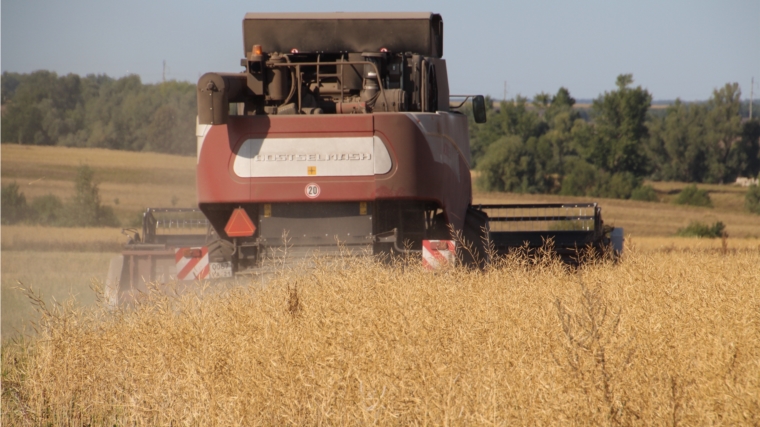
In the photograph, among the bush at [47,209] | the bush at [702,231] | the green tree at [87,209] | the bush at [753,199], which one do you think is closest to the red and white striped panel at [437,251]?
the bush at [702,231]

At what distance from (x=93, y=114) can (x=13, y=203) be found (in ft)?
71.7

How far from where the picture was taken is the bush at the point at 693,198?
2312 inches

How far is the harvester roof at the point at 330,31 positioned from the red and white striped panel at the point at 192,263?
2.16m

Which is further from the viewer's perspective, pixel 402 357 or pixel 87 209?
pixel 87 209

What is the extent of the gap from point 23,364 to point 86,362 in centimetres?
107

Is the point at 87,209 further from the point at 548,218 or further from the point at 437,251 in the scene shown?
the point at 437,251

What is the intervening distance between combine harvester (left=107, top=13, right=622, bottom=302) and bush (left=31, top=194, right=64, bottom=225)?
3166 cm

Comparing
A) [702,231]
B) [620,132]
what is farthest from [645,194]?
[702,231]

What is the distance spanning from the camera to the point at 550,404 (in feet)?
12.4

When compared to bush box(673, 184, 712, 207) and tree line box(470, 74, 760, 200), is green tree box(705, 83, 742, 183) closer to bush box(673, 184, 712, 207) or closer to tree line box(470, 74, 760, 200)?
tree line box(470, 74, 760, 200)

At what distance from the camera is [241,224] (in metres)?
7.90

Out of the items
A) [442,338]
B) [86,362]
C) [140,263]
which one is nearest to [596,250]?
[140,263]

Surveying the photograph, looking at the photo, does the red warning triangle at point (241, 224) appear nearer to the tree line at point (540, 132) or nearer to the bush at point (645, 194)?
the tree line at point (540, 132)

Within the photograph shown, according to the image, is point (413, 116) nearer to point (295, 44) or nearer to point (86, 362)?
point (295, 44)
